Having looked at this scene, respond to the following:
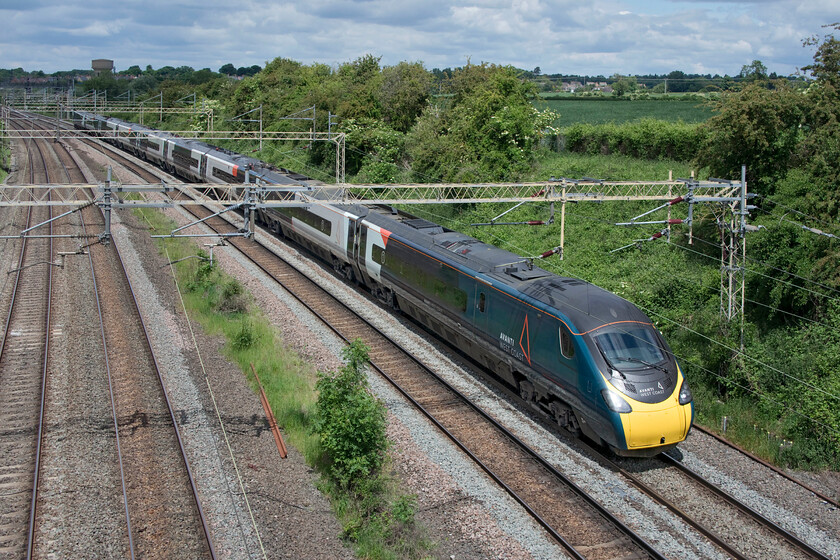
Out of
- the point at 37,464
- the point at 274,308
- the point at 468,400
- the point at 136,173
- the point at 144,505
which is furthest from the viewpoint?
the point at 136,173

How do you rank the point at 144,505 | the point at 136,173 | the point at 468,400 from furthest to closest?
1. the point at 136,173
2. the point at 468,400
3. the point at 144,505

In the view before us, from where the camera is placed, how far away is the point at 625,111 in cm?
6238

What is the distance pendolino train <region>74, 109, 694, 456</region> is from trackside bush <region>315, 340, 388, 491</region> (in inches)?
144

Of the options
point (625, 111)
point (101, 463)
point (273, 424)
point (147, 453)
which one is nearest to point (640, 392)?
point (273, 424)

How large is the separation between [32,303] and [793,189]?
23.3m

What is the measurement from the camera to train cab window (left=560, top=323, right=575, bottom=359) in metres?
13.7

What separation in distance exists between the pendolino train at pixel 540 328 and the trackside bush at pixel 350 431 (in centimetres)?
367

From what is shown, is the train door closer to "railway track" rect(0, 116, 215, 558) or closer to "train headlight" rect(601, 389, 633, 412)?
"train headlight" rect(601, 389, 633, 412)

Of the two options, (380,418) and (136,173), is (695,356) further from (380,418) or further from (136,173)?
(136,173)

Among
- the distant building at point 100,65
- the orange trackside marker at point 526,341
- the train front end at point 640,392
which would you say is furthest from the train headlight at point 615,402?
the distant building at point 100,65

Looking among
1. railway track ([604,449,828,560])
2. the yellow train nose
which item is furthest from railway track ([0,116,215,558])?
railway track ([604,449,828,560])

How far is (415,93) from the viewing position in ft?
162

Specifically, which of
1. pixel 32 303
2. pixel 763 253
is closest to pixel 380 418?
pixel 763 253

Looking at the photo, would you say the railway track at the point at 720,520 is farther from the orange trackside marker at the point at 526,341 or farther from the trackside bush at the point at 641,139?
the trackside bush at the point at 641,139
